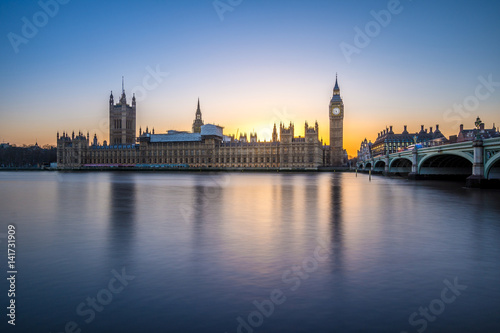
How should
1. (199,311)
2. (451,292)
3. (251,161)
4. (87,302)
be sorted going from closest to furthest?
(199,311) < (87,302) < (451,292) < (251,161)

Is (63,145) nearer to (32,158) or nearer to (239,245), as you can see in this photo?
(32,158)

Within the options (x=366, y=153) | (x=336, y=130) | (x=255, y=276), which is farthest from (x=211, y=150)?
(x=255, y=276)

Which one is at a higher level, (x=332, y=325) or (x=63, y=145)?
(x=63, y=145)

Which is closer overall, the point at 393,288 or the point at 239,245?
the point at 393,288

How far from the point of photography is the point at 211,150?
155375 millimetres

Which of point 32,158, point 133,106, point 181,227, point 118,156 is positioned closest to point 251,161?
point 118,156

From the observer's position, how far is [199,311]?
635 centimetres

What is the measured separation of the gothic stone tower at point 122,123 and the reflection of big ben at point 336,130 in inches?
3905

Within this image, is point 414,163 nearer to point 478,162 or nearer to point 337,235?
point 478,162

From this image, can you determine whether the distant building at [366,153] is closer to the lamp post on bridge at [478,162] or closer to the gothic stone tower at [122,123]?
the lamp post on bridge at [478,162]

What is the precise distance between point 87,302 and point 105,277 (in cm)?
153

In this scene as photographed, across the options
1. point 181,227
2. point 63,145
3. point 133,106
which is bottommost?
point 181,227

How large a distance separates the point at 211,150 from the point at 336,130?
57.3 metres

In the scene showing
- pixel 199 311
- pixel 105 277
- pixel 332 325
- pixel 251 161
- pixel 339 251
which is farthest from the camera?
pixel 251 161
